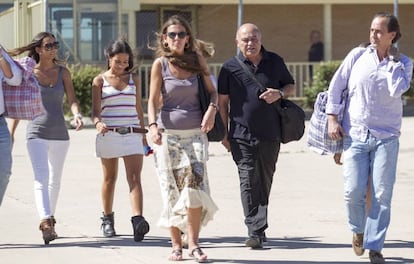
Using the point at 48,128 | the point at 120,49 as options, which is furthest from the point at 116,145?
the point at 120,49

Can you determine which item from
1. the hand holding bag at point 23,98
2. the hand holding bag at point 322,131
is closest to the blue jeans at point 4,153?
the hand holding bag at point 23,98

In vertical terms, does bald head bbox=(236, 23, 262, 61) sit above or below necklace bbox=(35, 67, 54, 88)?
above

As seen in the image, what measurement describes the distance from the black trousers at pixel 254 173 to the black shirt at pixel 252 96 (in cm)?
7

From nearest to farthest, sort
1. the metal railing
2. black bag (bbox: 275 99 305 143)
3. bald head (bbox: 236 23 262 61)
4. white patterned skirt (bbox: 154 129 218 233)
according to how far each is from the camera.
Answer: white patterned skirt (bbox: 154 129 218 233)
bald head (bbox: 236 23 262 61)
black bag (bbox: 275 99 305 143)
the metal railing

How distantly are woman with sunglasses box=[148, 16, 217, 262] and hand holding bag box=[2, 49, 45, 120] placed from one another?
101 cm

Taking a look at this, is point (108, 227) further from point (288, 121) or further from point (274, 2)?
point (274, 2)

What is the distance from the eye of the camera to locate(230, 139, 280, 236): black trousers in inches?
350

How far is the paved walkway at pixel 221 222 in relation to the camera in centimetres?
841

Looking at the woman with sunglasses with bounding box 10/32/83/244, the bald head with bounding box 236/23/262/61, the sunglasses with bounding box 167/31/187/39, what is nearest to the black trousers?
the bald head with bounding box 236/23/262/61

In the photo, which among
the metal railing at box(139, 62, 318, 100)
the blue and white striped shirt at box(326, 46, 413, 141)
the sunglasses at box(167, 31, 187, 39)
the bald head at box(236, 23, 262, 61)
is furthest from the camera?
the metal railing at box(139, 62, 318, 100)

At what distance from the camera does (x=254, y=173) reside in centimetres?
891

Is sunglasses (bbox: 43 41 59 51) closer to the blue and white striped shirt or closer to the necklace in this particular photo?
the necklace

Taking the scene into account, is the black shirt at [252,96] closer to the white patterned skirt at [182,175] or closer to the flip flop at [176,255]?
the white patterned skirt at [182,175]

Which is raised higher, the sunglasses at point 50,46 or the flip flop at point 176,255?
the sunglasses at point 50,46
